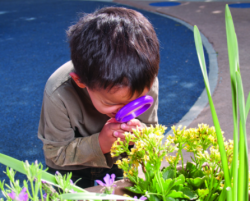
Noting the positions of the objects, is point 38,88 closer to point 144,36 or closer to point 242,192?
point 144,36

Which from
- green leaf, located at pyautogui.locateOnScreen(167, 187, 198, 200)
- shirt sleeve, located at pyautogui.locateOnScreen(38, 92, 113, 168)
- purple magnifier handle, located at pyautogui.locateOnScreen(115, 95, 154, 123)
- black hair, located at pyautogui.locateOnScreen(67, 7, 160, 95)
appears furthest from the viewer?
shirt sleeve, located at pyautogui.locateOnScreen(38, 92, 113, 168)

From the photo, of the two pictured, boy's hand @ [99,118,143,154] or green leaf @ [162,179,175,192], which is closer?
green leaf @ [162,179,175,192]

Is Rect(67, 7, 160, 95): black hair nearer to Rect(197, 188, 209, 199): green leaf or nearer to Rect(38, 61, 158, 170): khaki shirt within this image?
Rect(38, 61, 158, 170): khaki shirt

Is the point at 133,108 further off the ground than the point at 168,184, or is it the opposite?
the point at 133,108

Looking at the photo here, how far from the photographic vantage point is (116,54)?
37.9 inches

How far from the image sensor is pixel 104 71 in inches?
38.2

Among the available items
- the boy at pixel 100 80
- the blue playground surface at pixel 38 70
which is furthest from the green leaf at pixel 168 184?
the blue playground surface at pixel 38 70

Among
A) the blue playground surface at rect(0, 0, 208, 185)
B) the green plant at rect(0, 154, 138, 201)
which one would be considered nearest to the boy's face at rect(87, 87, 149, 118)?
the green plant at rect(0, 154, 138, 201)

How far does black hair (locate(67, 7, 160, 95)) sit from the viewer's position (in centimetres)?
96

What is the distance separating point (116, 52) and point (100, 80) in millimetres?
111

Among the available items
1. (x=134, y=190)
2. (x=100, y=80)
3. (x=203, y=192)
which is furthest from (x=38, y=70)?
(x=203, y=192)

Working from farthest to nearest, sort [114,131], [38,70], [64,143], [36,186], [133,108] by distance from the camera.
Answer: [38,70] → [64,143] → [114,131] → [133,108] → [36,186]

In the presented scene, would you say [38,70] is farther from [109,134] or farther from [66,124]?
[109,134]

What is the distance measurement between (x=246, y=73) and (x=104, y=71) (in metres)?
2.68
